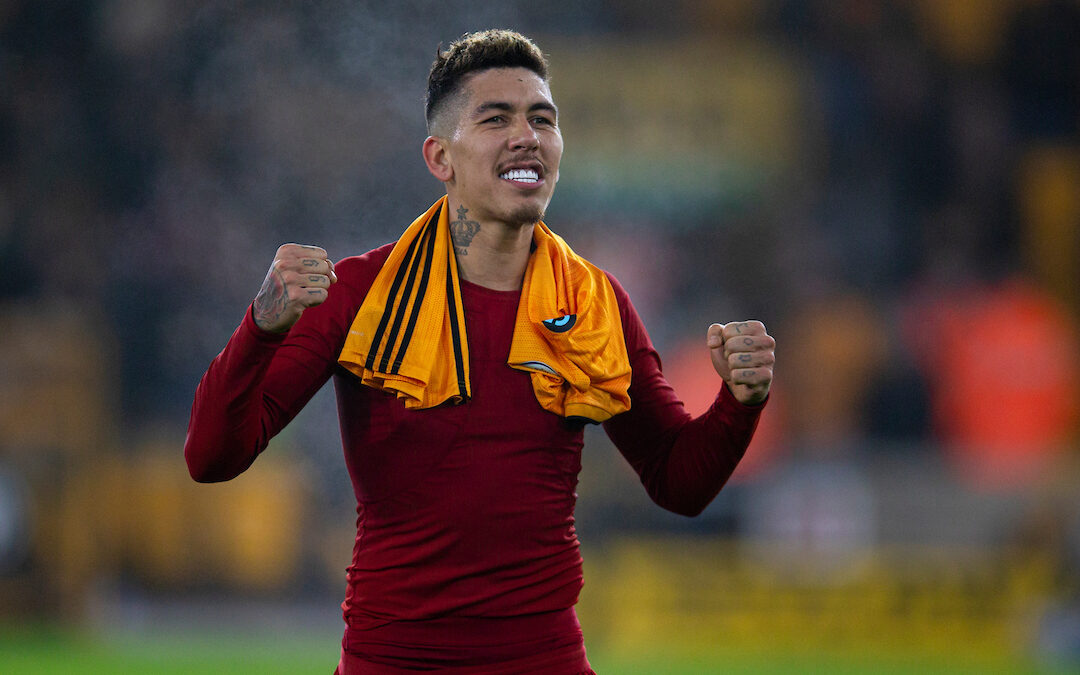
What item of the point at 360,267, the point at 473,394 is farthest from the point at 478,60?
the point at 473,394

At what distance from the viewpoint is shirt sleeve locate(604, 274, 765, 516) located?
290 centimetres

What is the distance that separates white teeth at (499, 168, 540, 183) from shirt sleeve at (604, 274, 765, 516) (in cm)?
35

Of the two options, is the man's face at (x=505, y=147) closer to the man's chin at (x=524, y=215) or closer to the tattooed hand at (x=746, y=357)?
the man's chin at (x=524, y=215)

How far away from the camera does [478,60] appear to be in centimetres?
303

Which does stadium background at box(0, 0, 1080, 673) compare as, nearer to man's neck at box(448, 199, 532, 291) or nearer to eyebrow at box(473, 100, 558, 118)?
man's neck at box(448, 199, 532, 291)

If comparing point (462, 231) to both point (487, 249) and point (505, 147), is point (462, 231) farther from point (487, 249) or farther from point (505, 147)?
point (505, 147)

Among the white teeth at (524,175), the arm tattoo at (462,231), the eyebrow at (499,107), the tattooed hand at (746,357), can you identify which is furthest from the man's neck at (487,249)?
the tattooed hand at (746,357)

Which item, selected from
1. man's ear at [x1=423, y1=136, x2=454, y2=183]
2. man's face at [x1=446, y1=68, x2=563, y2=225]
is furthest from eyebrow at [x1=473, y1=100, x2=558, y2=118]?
man's ear at [x1=423, y1=136, x2=454, y2=183]

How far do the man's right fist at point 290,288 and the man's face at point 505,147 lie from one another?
1.71 feet

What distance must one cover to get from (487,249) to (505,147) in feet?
0.73

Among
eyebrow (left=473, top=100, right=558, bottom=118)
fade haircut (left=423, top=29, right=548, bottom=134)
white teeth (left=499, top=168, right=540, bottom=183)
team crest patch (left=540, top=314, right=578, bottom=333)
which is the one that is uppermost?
fade haircut (left=423, top=29, right=548, bottom=134)

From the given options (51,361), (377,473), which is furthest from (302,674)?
(377,473)

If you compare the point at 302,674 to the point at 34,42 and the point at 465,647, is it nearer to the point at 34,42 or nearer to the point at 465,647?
the point at 465,647

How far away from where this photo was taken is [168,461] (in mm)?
8758
